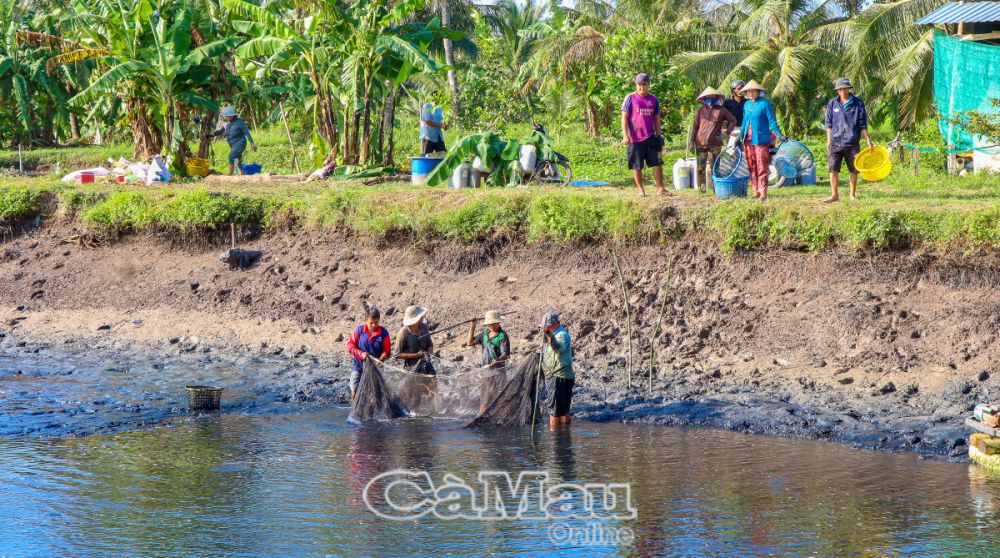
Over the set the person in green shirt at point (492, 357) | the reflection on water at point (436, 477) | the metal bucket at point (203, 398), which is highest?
the person in green shirt at point (492, 357)

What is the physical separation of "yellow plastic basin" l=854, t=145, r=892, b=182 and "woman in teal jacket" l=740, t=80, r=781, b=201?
1.10 m

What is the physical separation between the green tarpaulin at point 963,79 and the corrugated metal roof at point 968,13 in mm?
344

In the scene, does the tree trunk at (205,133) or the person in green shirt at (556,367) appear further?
the tree trunk at (205,133)

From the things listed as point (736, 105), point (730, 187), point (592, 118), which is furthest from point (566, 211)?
point (592, 118)

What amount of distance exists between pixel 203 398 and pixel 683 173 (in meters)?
7.77

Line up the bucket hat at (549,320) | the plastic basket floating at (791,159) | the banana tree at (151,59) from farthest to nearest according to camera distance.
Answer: the banana tree at (151,59) < the plastic basket floating at (791,159) < the bucket hat at (549,320)

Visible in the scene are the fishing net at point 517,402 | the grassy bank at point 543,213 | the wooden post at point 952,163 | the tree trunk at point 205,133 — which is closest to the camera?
the fishing net at point 517,402

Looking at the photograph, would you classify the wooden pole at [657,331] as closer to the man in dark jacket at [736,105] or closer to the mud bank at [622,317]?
the mud bank at [622,317]

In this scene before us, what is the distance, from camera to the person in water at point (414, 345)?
12.0m

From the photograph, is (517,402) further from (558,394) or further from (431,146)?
(431,146)

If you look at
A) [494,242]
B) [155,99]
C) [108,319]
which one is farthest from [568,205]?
[155,99]

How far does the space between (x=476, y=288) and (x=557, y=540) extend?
7491 millimetres

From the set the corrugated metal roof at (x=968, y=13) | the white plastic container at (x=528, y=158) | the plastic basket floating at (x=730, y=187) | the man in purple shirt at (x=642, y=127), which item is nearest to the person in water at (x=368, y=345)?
the man in purple shirt at (x=642, y=127)

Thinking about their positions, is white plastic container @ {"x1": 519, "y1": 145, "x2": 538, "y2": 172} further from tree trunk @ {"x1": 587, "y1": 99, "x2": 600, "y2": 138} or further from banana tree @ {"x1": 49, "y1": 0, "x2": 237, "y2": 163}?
tree trunk @ {"x1": 587, "y1": 99, "x2": 600, "y2": 138}
